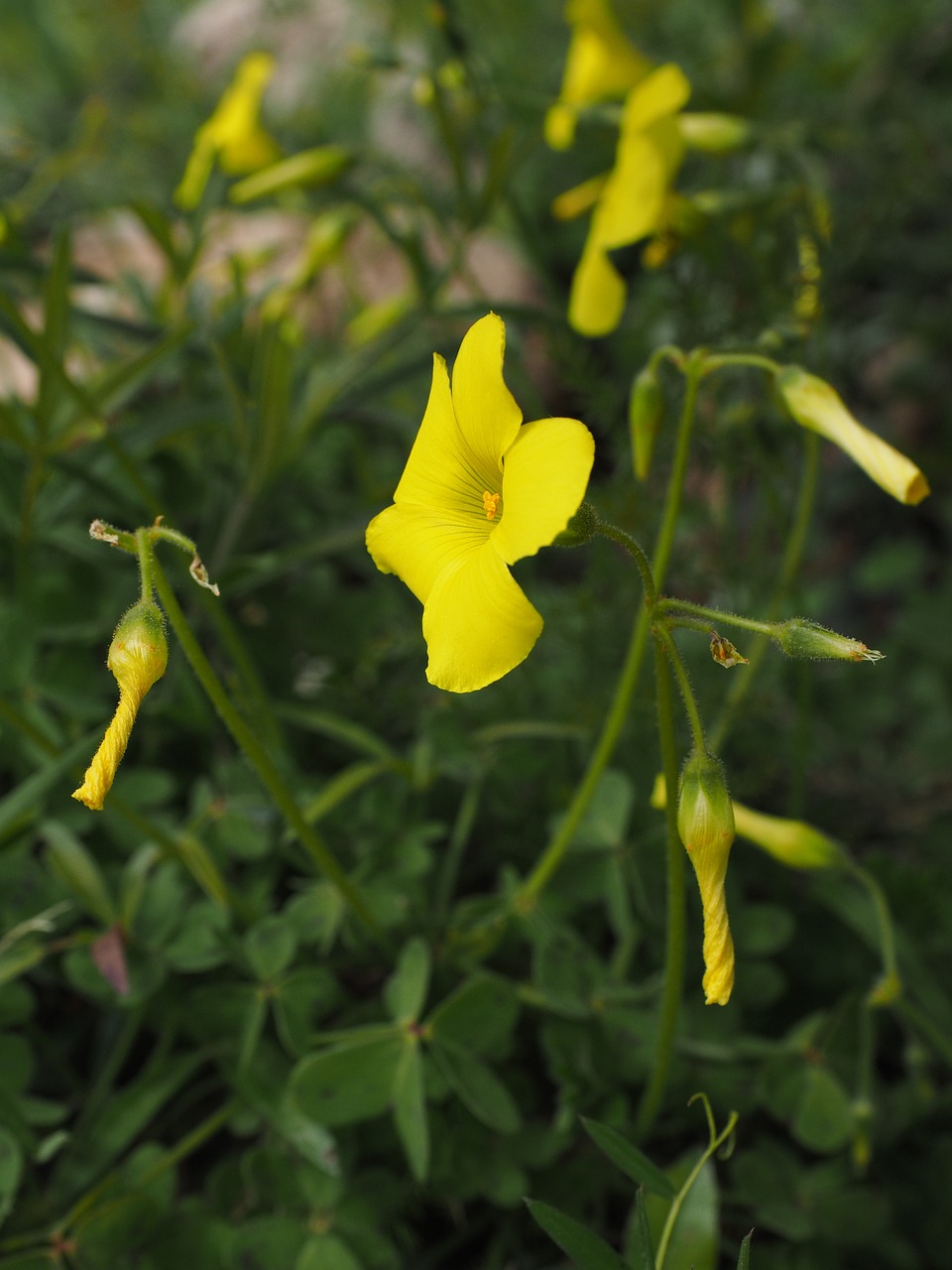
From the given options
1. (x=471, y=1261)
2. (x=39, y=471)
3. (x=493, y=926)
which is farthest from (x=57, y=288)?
(x=471, y=1261)

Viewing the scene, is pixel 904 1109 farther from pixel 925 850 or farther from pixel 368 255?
pixel 368 255

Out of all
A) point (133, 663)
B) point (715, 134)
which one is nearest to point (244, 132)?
point (715, 134)

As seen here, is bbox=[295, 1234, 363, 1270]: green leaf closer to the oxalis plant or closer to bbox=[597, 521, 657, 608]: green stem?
the oxalis plant

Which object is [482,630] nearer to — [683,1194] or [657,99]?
[683,1194]

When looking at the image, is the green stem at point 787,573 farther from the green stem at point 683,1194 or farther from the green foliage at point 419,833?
the green stem at point 683,1194

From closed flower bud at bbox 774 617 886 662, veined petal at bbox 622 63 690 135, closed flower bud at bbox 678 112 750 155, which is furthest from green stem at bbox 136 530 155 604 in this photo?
closed flower bud at bbox 678 112 750 155
